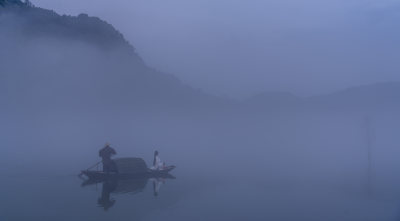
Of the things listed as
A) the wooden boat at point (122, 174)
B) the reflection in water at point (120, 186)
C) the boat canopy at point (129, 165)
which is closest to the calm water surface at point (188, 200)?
the reflection in water at point (120, 186)

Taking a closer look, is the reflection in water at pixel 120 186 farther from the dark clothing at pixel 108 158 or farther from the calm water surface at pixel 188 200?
the dark clothing at pixel 108 158

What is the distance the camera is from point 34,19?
146 meters

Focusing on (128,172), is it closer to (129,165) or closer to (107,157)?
(129,165)

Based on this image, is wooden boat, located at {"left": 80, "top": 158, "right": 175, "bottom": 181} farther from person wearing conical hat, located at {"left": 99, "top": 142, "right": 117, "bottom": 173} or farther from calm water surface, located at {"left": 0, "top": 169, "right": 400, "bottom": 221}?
calm water surface, located at {"left": 0, "top": 169, "right": 400, "bottom": 221}

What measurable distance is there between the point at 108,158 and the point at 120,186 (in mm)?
2217

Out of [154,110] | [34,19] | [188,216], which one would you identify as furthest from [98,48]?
[188,216]

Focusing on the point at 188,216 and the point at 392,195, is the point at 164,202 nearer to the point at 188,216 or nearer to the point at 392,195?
the point at 188,216

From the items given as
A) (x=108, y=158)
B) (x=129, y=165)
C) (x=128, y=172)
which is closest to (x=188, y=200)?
(x=108, y=158)

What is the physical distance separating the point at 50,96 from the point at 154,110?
60.8m

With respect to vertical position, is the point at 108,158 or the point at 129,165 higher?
the point at 108,158

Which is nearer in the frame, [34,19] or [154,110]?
[34,19]

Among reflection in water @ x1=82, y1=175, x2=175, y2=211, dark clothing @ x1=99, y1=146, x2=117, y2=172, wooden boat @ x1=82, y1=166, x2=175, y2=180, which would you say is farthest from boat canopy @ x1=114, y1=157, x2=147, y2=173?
dark clothing @ x1=99, y1=146, x2=117, y2=172

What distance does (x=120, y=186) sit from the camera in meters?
30.7

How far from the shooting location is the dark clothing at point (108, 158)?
1204 inches
